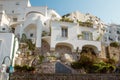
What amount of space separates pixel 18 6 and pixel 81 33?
1893cm

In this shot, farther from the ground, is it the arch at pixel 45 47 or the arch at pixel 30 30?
the arch at pixel 30 30

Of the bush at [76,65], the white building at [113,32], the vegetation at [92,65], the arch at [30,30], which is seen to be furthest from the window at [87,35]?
the white building at [113,32]

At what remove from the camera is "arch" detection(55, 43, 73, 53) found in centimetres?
3600

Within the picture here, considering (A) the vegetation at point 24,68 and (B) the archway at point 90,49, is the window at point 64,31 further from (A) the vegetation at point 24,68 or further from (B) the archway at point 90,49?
(A) the vegetation at point 24,68

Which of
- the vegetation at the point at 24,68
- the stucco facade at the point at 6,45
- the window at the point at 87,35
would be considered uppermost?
the window at the point at 87,35

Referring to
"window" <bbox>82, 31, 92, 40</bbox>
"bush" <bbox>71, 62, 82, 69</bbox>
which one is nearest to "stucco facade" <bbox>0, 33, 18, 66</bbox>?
"bush" <bbox>71, 62, 82, 69</bbox>

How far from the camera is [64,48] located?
119 ft

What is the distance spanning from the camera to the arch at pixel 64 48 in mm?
36000

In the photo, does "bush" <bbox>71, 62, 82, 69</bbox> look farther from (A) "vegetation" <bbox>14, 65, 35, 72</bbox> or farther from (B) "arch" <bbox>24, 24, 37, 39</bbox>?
(B) "arch" <bbox>24, 24, 37, 39</bbox>

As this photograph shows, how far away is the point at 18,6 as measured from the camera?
4947 cm

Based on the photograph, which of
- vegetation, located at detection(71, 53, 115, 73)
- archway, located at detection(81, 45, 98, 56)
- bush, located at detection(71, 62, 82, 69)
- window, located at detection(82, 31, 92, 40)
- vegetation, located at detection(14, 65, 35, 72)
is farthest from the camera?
window, located at detection(82, 31, 92, 40)

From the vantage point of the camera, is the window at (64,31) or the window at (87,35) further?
the window at (87,35)

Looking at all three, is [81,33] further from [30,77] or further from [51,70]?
[30,77]

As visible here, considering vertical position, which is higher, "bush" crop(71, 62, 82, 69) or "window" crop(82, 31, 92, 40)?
"window" crop(82, 31, 92, 40)
